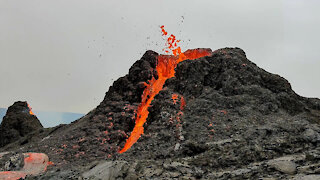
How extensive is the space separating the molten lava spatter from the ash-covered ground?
79cm

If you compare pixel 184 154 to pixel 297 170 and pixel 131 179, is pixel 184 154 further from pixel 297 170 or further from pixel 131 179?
pixel 297 170

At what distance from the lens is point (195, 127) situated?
2611cm

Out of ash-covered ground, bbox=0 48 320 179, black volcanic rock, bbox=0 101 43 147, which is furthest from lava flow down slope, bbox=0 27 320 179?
black volcanic rock, bbox=0 101 43 147

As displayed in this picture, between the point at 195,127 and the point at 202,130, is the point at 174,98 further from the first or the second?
the point at 202,130

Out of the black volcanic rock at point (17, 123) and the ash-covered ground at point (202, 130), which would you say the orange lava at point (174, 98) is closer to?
the ash-covered ground at point (202, 130)

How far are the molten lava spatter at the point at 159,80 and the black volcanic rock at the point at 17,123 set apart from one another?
33956 mm

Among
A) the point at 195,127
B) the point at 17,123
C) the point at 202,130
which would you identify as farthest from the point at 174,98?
the point at 17,123

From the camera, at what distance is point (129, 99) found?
→ 3419 centimetres

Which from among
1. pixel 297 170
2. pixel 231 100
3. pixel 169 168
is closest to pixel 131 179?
pixel 169 168

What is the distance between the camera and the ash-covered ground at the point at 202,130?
16641 millimetres

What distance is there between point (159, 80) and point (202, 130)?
40.5 feet

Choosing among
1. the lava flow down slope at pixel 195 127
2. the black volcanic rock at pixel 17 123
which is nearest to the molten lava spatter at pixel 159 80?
the lava flow down slope at pixel 195 127

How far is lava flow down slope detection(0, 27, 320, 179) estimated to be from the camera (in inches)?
664

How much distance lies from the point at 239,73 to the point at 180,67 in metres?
7.47
